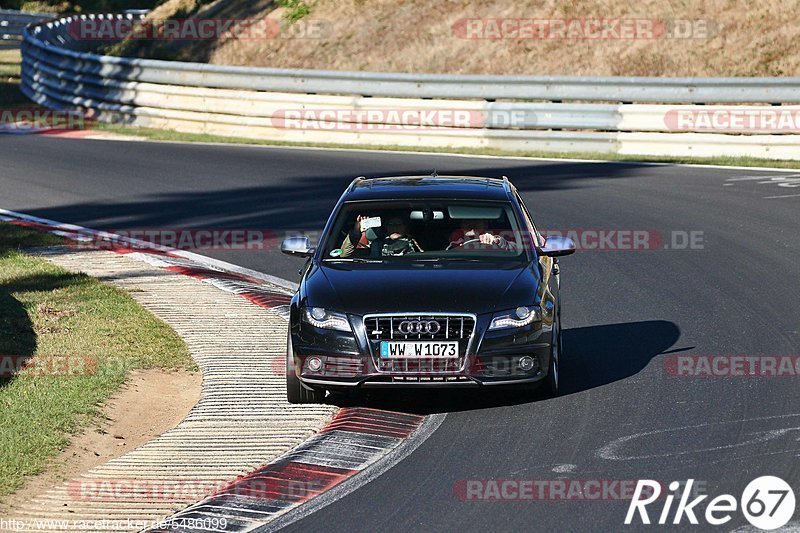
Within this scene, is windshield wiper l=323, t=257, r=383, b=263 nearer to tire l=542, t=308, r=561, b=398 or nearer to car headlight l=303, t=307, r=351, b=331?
car headlight l=303, t=307, r=351, b=331

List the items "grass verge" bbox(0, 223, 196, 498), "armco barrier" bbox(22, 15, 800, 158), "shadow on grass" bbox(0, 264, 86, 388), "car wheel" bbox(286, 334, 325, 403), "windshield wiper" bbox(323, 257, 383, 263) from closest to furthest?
"grass verge" bbox(0, 223, 196, 498), "car wheel" bbox(286, 334, 325, 403), "windshield wiper" bbox(323, 257, 383, 263), "shadow on grass" bbox(0, 264, 86, 388), "armco barrier" bbox(22, 15, 800, 158)

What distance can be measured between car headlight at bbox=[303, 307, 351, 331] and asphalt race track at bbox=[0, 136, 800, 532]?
73cm

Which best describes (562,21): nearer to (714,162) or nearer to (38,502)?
(714,162)

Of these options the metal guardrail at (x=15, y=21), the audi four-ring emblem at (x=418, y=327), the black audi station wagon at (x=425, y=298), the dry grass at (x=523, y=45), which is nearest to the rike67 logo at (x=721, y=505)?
→ the black audi station wagon at (x=425, y=298)

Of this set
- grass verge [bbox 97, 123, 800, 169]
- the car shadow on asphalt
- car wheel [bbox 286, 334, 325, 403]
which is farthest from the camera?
grass verge [bbox 97, 123, 800, 169]

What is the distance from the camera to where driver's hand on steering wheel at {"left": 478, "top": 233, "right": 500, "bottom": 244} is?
10.3m

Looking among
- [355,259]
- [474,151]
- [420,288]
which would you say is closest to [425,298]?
[420,288]

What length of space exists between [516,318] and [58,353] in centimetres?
391

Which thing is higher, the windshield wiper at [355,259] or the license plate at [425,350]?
the windshield wiper at [355,259]

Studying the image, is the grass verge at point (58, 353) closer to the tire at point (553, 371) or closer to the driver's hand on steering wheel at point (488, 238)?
the driver's hand on steering wheel at point (488, 238)

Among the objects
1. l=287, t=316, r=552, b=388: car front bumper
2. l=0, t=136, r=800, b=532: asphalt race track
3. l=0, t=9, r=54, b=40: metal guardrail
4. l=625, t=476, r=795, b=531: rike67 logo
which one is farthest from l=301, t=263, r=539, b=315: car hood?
l=0, t=9, r=54, b=40: metal guardrail

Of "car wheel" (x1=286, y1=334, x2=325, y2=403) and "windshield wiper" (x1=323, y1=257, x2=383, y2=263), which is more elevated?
"windshield wiper" (x1=323, y1=257, x2=383, y2=263)

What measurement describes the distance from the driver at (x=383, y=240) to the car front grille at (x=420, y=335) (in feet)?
3.87

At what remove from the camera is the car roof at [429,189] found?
34.5 feet
